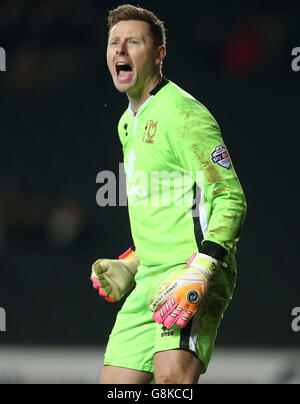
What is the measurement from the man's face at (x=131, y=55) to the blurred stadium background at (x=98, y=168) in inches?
75.3

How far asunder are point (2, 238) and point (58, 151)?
666 millimetres

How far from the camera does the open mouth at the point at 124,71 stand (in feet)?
10.4

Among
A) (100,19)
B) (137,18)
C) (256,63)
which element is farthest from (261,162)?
(137,18)

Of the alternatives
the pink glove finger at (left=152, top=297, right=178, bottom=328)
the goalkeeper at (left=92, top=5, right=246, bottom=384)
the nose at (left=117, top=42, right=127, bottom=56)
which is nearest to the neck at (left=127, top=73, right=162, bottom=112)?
the goalkeeper at (left=92, top=5, right=246, bottom=384)

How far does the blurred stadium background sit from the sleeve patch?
90.0 inches

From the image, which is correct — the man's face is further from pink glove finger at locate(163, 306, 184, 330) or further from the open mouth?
pink glove finger at locate(163, 306, 184, 330)

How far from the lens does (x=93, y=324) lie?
16.9 feet

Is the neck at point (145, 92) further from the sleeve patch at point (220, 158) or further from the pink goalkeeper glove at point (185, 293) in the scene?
the pink goalkeeper glove at point (185, 293)

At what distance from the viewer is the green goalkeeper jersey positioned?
9.19ft

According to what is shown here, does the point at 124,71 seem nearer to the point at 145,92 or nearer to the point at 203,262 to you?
the point at 145,92

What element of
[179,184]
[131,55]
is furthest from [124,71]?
[179,184]

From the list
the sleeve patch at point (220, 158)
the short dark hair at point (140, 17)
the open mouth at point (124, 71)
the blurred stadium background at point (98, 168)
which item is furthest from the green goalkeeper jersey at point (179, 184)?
the blurred stadium background at point (98, 168)

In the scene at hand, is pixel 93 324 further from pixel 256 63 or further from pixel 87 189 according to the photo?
pixel 256 63

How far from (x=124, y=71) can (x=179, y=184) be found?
53 centimetres
